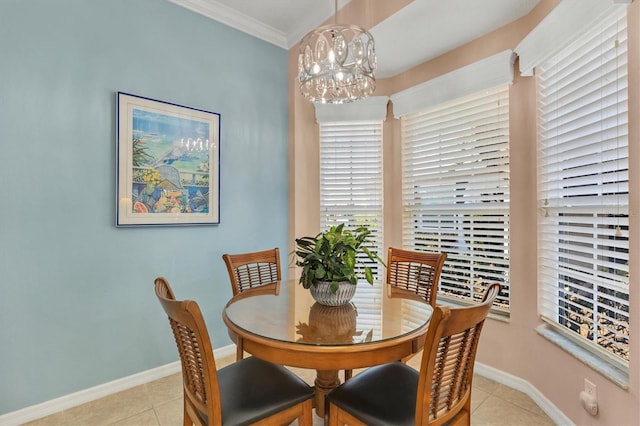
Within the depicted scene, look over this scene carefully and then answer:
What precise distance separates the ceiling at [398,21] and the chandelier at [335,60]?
57 cm

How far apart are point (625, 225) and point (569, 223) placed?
1.34 feet

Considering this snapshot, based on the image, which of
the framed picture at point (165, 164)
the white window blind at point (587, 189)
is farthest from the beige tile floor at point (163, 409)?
the framed picture at point (165, 164)

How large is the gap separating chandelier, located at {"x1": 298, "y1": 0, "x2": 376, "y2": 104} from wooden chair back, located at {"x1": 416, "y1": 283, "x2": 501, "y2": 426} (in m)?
1.43

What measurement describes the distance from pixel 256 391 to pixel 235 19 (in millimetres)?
2882

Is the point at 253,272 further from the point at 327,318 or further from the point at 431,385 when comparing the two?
the point at 431,385

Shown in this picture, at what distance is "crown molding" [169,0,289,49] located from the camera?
267 centimetres

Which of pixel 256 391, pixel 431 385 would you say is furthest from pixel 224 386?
pixel 431 385

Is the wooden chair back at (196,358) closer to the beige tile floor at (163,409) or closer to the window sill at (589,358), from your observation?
the beige tile floor at (163,409)

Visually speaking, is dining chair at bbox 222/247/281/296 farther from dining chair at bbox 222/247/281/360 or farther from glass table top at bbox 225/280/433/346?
glass table top at bbox 225/280/433/346

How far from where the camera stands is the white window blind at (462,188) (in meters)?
2.48

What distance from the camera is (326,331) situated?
1406 mm

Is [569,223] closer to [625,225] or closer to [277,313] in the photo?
[625,225]

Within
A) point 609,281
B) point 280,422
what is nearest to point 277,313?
point 280,422

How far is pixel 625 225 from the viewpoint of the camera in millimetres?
1578
